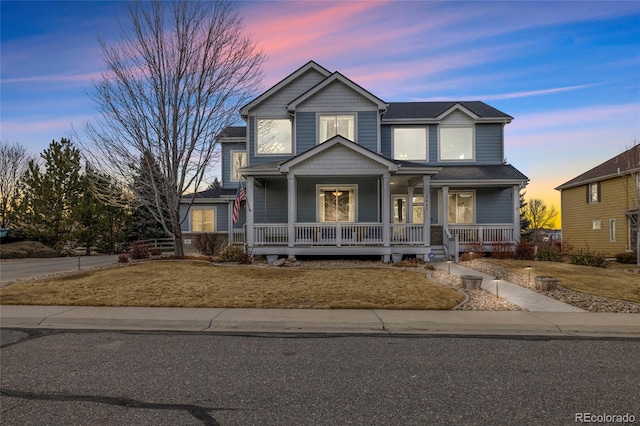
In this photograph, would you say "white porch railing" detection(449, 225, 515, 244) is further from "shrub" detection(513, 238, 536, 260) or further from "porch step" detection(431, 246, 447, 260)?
"shrub" detection(513, 238, 536, 260)

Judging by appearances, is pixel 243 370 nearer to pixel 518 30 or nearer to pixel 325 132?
pixel 325 132

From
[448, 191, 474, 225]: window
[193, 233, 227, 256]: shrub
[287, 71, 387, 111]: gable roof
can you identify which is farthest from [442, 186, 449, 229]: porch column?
[193, 233, 227, 256]: shrub

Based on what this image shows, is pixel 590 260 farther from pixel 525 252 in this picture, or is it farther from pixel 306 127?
pixel 306 127

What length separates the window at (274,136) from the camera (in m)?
19.6

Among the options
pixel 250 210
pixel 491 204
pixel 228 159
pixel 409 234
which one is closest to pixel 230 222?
pixel 228 159

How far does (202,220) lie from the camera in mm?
24234

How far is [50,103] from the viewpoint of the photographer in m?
19.8

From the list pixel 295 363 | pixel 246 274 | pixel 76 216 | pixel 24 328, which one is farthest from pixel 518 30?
pixel 76 216

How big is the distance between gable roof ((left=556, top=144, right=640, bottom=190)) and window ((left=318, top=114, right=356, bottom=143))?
685 inches

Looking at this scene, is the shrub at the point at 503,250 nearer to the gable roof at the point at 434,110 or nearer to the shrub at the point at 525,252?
the shrub at the point at 525,252

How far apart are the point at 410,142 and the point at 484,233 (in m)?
6.34

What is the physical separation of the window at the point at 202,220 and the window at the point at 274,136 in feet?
23.2

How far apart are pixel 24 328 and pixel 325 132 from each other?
14.9 meters

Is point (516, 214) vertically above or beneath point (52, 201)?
beneath
